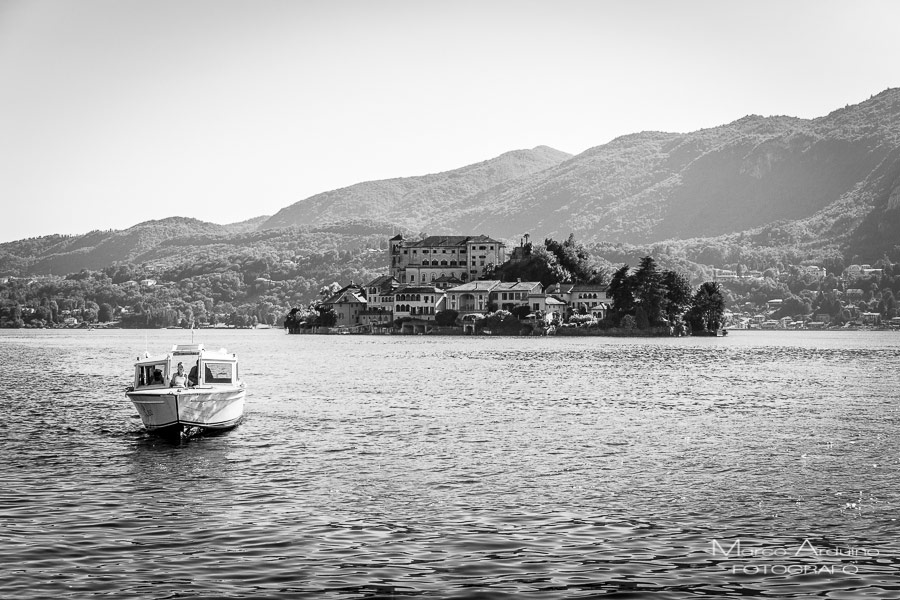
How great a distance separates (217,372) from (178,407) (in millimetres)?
7422

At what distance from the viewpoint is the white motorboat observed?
38.0 m

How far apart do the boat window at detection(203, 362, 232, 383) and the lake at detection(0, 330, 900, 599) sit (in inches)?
96.4

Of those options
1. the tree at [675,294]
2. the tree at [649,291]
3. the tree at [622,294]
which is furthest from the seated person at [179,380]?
the tree at [675,294]

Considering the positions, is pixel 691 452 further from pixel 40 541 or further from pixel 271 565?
pixel 40 541

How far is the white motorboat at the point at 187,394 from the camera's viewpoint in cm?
3800

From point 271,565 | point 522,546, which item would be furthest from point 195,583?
point 522,546

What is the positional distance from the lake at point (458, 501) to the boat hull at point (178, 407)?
31.3 inches

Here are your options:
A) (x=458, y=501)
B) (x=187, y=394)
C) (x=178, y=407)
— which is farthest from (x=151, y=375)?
(x=458, y=501)

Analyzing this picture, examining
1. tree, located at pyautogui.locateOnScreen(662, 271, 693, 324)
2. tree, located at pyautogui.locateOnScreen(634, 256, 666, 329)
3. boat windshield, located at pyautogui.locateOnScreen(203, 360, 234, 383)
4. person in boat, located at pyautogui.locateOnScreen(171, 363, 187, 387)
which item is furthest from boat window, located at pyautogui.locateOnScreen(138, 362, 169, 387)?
tree, located at pyautogui.locateOnScreen(662, 271, 693, 324)

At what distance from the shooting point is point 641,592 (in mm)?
18203

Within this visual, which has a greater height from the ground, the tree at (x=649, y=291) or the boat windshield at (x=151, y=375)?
the tree at (x=649, y=291)

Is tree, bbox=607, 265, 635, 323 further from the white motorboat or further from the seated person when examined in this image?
the seated person

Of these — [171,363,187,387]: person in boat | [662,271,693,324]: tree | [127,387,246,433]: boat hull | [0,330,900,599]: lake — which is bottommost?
[0,330,900,599]: lake

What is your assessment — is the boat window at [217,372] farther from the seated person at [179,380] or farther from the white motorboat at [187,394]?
the seated person at [179,380]
